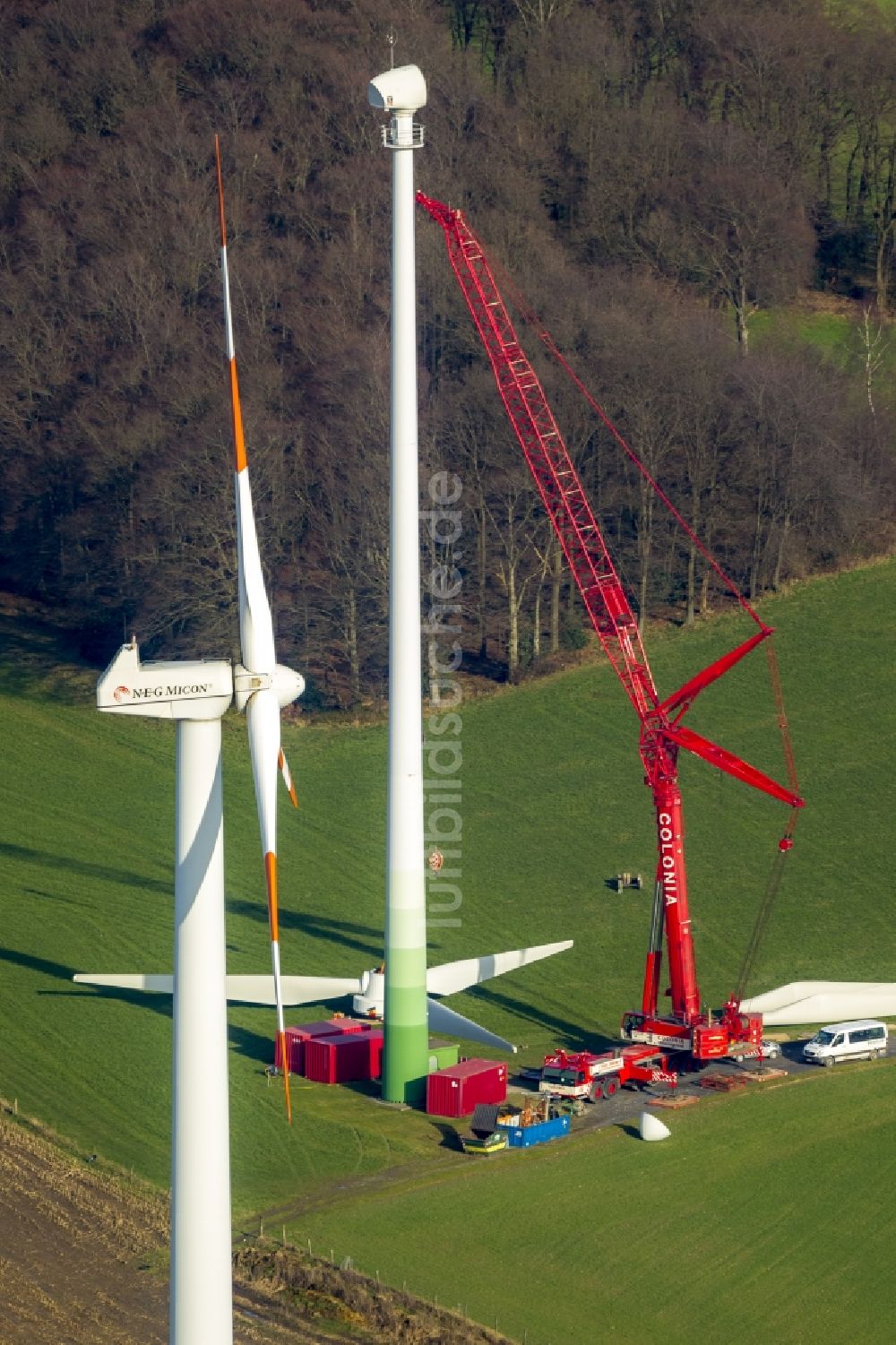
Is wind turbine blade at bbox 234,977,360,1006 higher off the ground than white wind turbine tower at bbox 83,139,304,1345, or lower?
lower

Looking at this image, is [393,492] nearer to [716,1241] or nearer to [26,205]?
[716,1241]

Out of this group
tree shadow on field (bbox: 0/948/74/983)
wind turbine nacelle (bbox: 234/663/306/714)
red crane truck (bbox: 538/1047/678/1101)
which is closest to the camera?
wind turbine nacelle (bbox: 234/663/306/714)

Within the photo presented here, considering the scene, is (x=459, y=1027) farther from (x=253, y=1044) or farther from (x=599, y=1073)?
A: (x=253, y=1044)

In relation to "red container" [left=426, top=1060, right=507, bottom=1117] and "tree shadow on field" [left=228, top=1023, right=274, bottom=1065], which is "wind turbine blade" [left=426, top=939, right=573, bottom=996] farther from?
"red container" [left=426, top=1060, right=507, bottom=1117]

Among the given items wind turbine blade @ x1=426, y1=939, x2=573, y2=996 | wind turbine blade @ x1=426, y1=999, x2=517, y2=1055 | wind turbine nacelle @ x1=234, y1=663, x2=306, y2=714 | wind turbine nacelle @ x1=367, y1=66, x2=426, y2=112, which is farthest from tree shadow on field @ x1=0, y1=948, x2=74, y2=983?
wind turbine nacelle @ x1=234, y1=663, x2=306, y2=714

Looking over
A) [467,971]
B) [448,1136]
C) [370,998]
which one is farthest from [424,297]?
[448,1136]

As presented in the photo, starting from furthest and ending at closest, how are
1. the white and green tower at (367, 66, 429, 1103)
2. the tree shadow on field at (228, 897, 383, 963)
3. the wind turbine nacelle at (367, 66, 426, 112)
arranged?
the tree shadow on field at (228, 897, 383, 963), the white and green tower at (367, 66, 429, 1103), the wind turbine nacelle at (367, 66, 426, 112)

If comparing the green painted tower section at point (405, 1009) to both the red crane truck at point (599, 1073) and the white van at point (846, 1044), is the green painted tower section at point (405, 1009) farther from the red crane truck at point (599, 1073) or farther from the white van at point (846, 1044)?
the white van at point (846, 1044)
